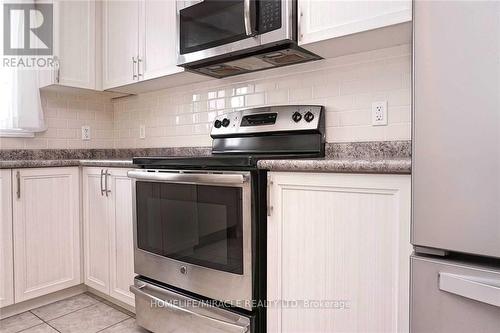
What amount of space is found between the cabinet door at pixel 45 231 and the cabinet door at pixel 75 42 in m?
0.68

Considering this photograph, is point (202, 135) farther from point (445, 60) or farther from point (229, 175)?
point (445, 60)

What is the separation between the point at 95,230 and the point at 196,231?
1.00 metres

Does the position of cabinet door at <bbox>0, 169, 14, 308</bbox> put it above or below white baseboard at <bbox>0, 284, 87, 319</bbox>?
above

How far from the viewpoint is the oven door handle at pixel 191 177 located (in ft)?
4.35

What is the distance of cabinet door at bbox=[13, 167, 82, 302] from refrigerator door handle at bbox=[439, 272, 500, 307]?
218 cm

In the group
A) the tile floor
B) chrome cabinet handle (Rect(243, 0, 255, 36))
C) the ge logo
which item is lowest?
the tile floor

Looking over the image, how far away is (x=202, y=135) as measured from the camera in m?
2.26

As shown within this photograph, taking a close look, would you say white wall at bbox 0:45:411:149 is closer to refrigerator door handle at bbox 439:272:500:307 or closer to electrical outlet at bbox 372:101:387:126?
electrical outlet at bbox 372:101:387:126

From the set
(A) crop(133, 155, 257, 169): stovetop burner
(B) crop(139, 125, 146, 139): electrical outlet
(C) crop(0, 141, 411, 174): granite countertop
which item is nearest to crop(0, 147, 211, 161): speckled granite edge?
(C) crop(0, 141, 411, 174): granite countertop

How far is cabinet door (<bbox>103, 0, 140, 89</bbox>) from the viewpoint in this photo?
222cm

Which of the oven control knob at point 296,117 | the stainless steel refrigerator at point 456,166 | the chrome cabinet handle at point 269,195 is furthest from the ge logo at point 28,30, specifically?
the stainless steel refrigerator at point 456,166

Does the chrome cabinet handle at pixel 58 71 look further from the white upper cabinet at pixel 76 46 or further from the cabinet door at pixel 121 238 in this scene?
the cabinet door at pixel 121 238

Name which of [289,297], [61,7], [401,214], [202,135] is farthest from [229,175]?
[61,7]

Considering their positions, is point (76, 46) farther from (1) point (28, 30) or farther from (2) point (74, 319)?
(2) point (74, 319)
